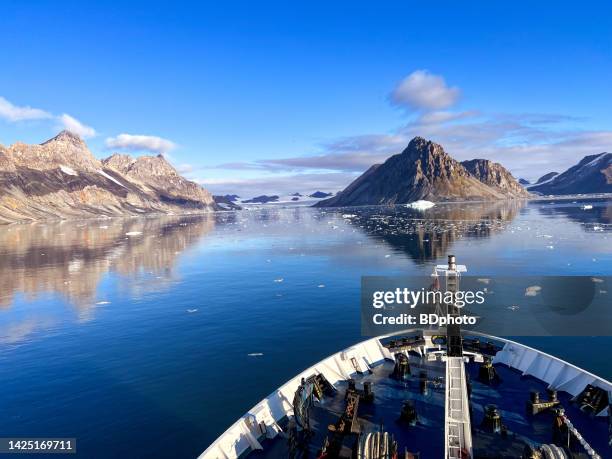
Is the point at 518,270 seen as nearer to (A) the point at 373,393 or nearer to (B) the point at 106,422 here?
(A) the point at 373,393

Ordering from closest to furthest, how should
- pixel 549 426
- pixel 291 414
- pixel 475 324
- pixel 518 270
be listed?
1. pixel 549 426
2. pixel 291 414
3. pixel 475 324
4. pixel 518 270

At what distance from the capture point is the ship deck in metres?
20.3

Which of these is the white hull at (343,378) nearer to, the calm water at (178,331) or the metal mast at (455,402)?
the calm water at (178,331)

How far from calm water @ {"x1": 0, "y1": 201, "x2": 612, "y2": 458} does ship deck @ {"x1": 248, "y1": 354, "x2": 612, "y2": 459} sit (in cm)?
710

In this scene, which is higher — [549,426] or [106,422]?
[549,426]

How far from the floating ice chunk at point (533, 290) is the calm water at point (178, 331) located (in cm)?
1134

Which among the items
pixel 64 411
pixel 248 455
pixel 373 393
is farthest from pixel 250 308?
pixel 248 455

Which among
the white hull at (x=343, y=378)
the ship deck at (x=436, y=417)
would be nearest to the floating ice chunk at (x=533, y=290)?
the white hull at (x=343, y=378)

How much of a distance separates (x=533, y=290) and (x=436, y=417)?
43.2 meters

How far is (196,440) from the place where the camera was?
81.3ft

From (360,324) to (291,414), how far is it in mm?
25340

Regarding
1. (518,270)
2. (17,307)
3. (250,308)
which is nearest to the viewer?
(250,308)

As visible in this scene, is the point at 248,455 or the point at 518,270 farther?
the point at 518,270

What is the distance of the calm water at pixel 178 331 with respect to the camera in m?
28.0
